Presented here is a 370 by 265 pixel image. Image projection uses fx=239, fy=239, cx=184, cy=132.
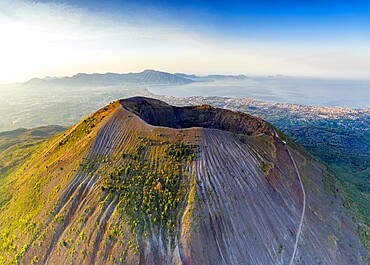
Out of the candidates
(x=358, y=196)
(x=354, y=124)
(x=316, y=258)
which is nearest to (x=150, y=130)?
(x=316, y=258)

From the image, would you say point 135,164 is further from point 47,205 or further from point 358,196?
point 358,196

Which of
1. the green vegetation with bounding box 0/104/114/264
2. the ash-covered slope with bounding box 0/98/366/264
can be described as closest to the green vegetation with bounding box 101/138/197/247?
the ash-covered slope with bounding box 0/98/366/264

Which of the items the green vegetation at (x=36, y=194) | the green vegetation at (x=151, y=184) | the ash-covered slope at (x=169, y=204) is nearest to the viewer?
the ash-covered slope at (x=169, y=204)

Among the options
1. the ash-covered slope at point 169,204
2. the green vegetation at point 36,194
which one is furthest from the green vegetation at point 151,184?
the green vegetation at point 36,194

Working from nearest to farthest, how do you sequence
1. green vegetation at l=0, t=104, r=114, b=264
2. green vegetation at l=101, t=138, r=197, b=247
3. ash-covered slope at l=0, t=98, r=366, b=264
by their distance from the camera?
1. ash-covered slope at l=0, t=98, r=366, b=264
2. green vegetation at l=101, t=138, r=197, b=247
3. green vegetation at l=0, t=104, r=114, b=264

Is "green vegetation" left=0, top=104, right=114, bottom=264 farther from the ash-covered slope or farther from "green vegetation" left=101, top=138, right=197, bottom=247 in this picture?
"green vegetation" left=101, top=138, right=197, bottom=247

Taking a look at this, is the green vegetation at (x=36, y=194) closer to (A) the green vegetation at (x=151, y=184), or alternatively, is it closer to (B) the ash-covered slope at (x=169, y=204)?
(B) the ash-covered slope at (x=169, y=204)

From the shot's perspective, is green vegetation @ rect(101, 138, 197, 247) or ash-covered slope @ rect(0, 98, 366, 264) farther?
green vegetation @ rect(101, 138, 197, 247)

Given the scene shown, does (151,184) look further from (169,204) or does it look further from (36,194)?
(36,194)

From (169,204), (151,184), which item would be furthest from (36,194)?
(169,204)

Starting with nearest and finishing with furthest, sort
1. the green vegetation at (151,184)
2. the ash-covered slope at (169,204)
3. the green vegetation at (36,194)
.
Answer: the ash-covered slope at (169,204) → the green vegetation at (151,184) → the green vegetation at (36,194)
